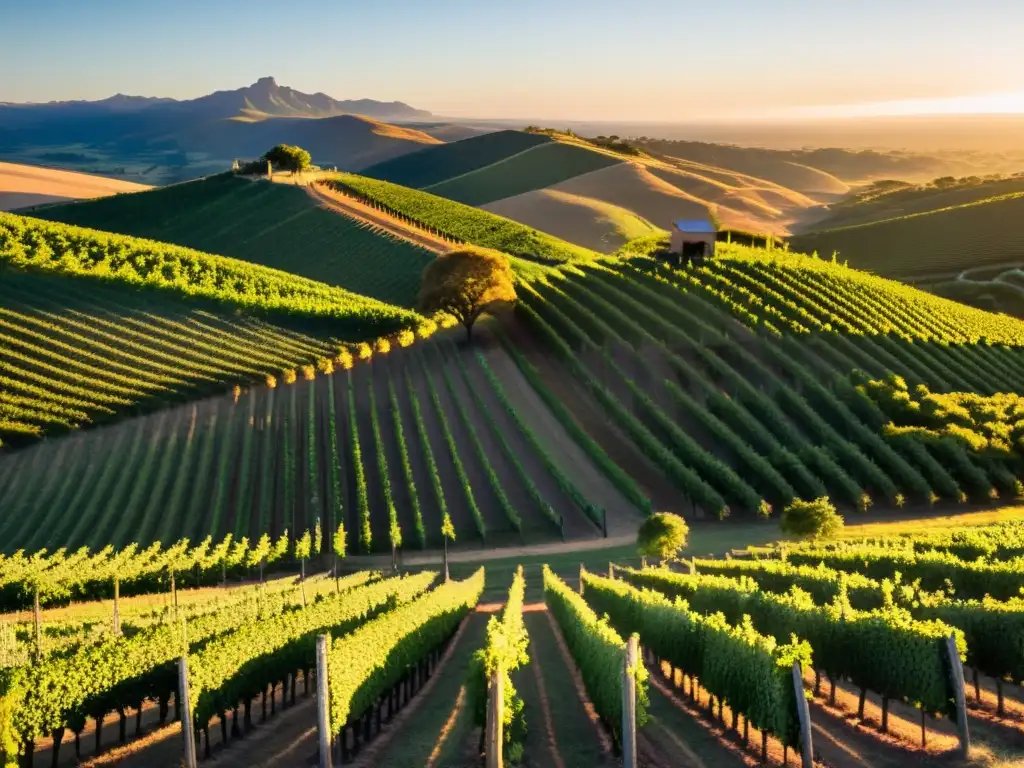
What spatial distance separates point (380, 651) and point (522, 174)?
18080 centimetres

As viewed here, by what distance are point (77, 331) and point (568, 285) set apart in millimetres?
32896

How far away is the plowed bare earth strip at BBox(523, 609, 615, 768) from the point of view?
15281 mm

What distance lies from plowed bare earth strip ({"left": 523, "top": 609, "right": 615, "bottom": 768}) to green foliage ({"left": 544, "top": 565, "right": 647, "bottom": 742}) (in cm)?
42

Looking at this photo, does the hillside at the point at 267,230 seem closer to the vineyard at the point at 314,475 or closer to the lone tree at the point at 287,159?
the lone tree at the point at 287,159

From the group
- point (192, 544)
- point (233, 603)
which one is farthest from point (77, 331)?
point (233, 603)

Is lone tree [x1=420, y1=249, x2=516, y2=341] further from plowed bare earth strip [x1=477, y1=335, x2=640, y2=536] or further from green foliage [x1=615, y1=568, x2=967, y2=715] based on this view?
green foliage [x1=615, y1=568, x2=967, y2=715]

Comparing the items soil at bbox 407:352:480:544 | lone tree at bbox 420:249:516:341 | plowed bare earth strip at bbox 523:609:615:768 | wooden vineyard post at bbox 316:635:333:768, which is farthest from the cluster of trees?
wooden vineyard post at bbox 316:635:333:768

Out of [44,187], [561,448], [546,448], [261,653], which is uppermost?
[44,187]

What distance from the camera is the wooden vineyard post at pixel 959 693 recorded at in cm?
1430

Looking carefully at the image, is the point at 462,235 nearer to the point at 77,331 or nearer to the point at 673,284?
the point at 673,284

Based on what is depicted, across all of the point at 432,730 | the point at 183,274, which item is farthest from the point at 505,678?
the point at 183,274

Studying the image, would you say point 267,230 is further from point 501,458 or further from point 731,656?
point 731,656

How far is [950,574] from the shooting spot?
78.0ft

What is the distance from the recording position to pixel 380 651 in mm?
17406
